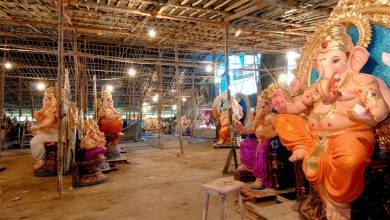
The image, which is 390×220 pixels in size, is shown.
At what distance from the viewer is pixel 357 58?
8.94 feet

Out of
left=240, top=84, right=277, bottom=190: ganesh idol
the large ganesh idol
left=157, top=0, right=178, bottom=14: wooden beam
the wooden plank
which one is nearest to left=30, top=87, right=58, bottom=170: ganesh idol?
the large ganesh idol

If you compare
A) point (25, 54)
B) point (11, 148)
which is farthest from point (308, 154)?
point (25, 54)

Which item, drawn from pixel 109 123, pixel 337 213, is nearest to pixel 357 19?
pixel 337 213

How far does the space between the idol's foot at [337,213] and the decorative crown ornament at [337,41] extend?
1.63 metres

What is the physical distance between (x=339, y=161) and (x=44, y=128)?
7.25 metres

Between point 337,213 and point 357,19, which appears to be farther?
point 357,19

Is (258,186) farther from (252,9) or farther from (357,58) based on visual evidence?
(252,9)

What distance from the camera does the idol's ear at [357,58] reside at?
269cm

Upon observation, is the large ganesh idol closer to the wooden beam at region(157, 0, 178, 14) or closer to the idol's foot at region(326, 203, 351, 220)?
the wooden beam at region(157, 0, 178, 14)

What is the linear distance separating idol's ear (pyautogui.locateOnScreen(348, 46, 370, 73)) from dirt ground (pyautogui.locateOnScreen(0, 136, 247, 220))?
247 cm

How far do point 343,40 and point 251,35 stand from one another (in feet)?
18.6

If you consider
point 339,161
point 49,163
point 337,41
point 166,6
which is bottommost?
point 49,163

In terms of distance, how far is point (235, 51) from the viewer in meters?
11.6

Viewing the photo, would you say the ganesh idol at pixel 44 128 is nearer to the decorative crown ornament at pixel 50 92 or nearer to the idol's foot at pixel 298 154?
the decorative crown ornament at pixel 50 92
